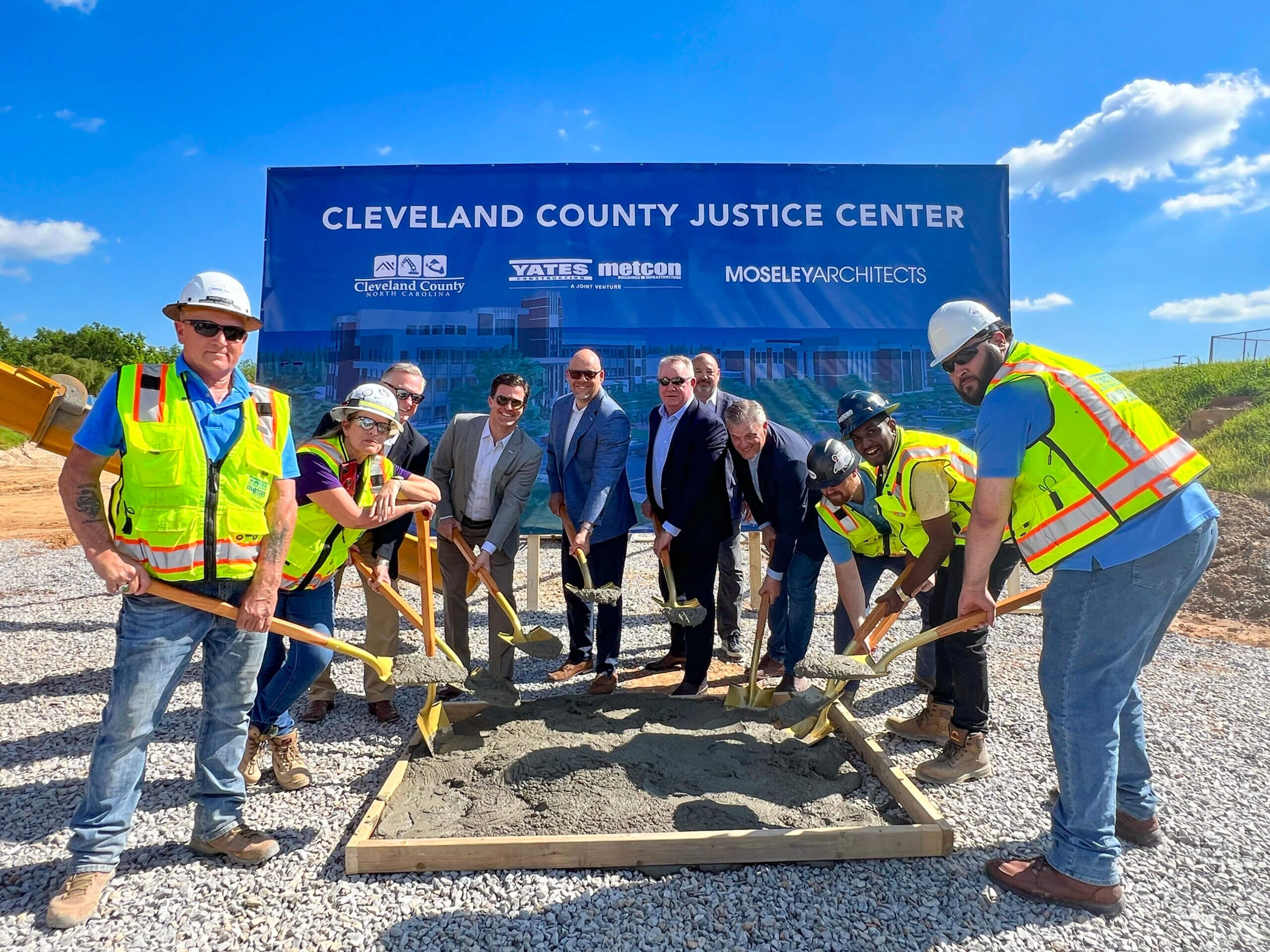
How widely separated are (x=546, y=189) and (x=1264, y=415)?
17851 mm

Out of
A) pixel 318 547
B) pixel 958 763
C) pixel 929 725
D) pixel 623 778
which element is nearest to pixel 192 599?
pixel 318 547

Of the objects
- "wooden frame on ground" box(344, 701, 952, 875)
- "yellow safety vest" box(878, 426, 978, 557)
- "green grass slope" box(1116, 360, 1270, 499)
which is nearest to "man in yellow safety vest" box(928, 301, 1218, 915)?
"wooden frame on ground" box(344, 701, 952, 875)

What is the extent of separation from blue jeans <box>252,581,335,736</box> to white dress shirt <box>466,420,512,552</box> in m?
1.18

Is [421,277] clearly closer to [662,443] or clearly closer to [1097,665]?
[662,443]

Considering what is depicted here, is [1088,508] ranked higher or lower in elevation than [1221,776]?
higher

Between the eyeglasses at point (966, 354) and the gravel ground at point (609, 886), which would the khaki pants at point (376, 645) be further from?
the eyeglasses at point (966, 354)

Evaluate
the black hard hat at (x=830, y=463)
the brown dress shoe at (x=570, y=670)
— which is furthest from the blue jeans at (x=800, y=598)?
the brown dress shoe at (x=570, y=670)

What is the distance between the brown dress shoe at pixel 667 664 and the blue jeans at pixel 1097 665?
2.78 meters

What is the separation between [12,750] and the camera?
150 inches

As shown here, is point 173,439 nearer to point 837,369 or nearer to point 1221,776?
point 1221,776

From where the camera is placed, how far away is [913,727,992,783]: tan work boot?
3492mm

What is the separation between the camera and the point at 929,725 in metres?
3.99

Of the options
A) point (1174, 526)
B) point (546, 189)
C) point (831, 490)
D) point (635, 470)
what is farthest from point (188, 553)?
point (546, 189)

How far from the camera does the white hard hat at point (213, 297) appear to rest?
96.3 inches
